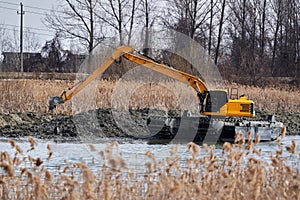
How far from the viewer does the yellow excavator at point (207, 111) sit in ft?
59.8

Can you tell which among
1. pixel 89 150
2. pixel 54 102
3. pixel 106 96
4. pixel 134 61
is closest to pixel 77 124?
pixel 54 102

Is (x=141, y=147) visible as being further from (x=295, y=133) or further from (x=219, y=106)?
(x=295, y=133)

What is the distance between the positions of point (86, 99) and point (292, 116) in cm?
868

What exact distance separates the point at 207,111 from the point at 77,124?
450 centimetres

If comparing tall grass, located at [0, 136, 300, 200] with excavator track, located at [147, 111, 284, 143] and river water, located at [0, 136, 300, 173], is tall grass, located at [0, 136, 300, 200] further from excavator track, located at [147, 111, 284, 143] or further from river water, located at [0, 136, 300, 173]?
excavator track, located at [147, 111, 284, 143]

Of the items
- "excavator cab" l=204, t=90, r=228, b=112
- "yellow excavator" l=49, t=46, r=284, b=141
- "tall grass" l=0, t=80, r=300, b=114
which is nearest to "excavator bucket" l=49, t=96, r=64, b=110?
"yellow excavator" l=49, t=46, r=284, b=141

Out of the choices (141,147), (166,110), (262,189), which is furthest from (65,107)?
(262,189)

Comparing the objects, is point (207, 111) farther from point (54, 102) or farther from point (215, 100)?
point (54, 102)

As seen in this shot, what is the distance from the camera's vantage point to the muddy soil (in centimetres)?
1961

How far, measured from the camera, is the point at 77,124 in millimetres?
20438

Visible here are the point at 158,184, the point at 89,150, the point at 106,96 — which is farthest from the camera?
the point at 106,96

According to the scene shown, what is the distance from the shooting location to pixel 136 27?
42656 mm

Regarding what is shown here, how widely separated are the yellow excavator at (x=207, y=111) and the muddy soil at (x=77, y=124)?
1459mm

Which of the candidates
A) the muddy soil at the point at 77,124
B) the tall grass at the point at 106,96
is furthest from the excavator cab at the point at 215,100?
the tall grass at the point at 106,96
